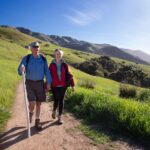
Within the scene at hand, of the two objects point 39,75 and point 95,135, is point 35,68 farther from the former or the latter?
point 95,135

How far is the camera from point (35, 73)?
24.8 ft

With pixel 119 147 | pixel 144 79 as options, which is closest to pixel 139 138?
pixel 119 147

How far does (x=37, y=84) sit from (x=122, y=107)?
2829 mm

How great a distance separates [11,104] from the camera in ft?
38.1

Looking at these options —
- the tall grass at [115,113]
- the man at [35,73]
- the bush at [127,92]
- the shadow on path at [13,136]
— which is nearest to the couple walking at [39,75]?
the man at [35,73]

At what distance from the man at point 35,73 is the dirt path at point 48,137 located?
503mm

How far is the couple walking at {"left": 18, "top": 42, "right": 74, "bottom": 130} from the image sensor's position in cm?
754

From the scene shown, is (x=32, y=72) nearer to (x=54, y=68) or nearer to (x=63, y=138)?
(x=54, y=68)

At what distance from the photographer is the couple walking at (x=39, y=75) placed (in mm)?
7543

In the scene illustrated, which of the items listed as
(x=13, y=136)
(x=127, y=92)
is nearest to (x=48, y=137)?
(x=13, y=136)

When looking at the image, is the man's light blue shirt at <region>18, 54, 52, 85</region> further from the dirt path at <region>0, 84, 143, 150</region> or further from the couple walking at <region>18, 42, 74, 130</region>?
the dirt path at <region>0, 84, 143, 150</region>

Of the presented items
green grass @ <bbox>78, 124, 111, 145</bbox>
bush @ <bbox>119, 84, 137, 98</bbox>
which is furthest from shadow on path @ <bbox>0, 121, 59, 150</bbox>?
bush @ <bbox>119, 84, 137, 98</bbox>

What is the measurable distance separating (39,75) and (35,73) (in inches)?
5.0

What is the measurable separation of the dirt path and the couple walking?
15.0 inches
